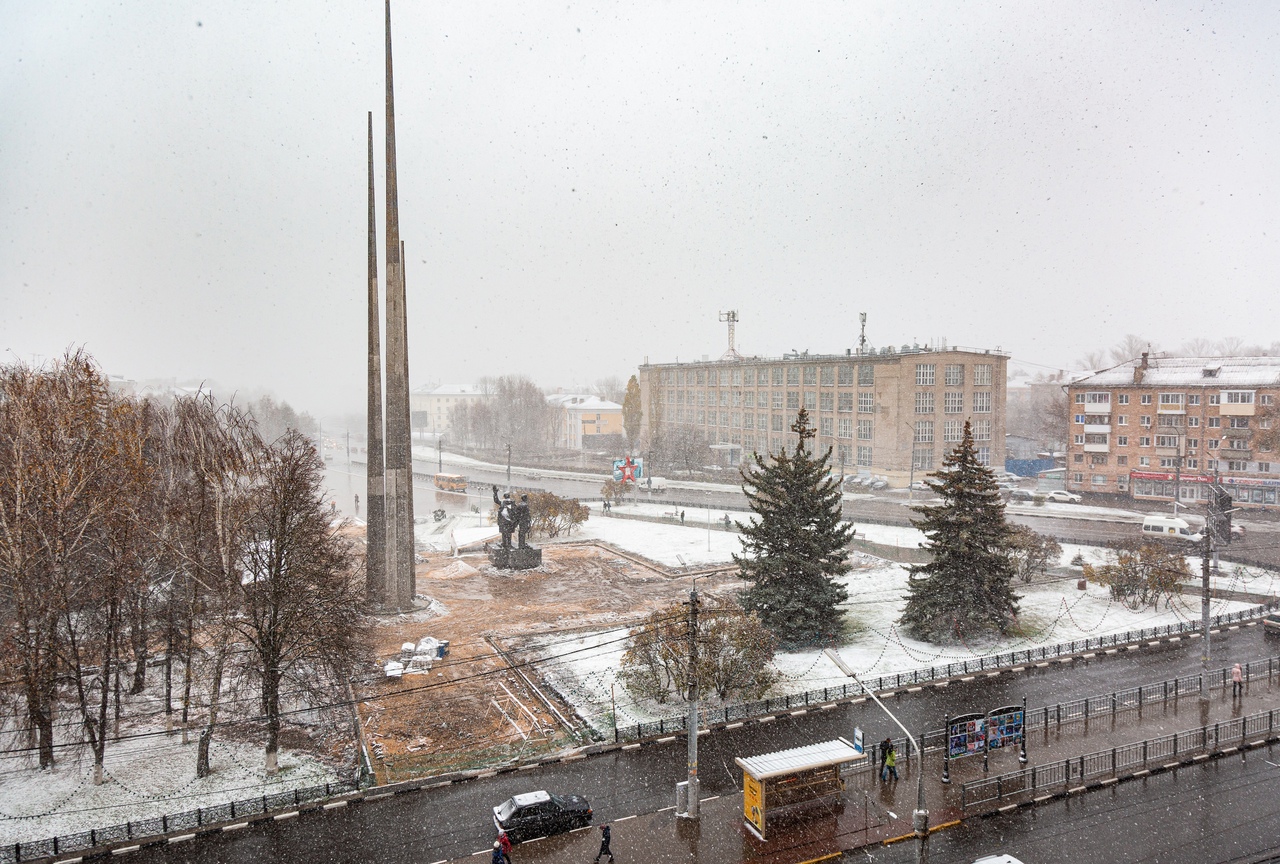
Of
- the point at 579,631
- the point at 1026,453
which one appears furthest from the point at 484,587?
the point at 1026,453

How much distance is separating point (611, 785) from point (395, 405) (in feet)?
70.2

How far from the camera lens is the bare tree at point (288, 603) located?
20828 mm

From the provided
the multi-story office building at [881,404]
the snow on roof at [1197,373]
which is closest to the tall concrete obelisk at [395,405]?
the multi-story office building at [881,404]

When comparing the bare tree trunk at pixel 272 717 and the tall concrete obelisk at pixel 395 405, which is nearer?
the bare tree trunk at pixel 272 717

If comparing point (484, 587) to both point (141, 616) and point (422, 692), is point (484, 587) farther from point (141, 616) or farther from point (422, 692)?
point (141, 616)

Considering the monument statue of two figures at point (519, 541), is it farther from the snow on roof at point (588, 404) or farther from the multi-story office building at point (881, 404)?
the snow on roof at point (588, 404)

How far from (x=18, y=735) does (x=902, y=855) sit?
78.6 ft

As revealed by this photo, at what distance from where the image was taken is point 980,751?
2009 cm

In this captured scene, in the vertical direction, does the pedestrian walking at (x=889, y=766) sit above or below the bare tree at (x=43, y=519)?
below

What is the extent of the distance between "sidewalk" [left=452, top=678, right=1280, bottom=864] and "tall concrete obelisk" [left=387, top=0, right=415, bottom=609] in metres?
20.7

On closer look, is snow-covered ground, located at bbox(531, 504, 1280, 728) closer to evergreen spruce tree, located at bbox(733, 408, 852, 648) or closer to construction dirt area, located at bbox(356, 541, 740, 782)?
evergreen spruce tree, located at bbox(733, 408, 852, 648)

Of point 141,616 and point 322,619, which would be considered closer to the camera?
point 322,619

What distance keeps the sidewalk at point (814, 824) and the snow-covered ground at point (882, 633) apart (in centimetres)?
581

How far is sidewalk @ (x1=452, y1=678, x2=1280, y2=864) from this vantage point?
1633 centimetres
